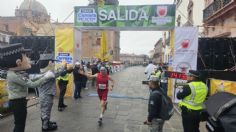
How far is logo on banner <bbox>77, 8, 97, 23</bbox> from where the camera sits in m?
13.9

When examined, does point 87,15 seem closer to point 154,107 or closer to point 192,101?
point 192,101

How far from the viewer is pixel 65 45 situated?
14266 mm

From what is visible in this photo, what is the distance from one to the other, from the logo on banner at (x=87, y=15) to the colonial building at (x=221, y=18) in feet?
17.8

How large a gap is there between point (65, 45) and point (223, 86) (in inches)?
309

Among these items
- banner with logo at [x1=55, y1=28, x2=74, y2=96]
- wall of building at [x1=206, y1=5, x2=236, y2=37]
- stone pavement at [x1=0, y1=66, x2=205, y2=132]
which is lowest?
stone pavement at [x1=0, y1=66, x2=205, y2=132]

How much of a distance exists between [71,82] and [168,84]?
4.97 metres

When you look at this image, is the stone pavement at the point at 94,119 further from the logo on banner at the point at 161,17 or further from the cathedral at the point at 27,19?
the cathedral at the point at 27,19

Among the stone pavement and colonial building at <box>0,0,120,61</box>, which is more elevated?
colonial building at <box>0,0,120,61</box>

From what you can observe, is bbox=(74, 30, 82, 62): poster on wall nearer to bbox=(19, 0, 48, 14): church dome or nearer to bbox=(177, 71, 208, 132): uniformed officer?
bbox=(177, 71, 208, 132): uniformed officer

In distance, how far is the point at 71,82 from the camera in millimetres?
14391

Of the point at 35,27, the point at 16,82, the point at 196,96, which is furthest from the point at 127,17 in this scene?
the point at 35,27

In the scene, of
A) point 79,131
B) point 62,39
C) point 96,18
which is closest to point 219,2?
point 96,18

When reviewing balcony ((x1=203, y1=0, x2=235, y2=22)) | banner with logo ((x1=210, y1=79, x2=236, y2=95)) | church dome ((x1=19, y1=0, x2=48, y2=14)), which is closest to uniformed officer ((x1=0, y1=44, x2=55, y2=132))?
banner with logo ((x1=210, y1=79, x2=236, y2=95))

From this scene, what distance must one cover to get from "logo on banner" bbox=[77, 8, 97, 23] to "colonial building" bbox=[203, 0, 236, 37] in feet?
17.8
